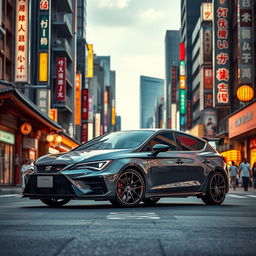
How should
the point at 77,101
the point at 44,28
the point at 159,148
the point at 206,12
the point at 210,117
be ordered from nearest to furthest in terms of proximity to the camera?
the point at 159,148 → the point at 44,28 → the point at 210,117 → the point at 206,12 → the point at 77,101

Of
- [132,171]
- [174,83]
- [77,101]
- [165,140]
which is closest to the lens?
[132,171]

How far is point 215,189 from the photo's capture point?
12.3 metres

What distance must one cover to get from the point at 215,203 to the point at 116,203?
2513mm

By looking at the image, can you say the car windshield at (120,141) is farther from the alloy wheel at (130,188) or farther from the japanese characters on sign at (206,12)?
the japanese characters on sign at (206,12)

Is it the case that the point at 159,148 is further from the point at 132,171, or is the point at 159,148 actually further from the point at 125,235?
the point at 125,235

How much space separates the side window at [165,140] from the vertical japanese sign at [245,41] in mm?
26612

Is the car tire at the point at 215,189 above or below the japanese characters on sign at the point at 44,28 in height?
below

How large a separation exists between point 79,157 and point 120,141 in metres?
1.16

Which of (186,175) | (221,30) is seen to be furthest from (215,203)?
(221,30)

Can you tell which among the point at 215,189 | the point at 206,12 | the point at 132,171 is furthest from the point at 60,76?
the point at 132,171

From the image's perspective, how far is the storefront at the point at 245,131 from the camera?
37188mm

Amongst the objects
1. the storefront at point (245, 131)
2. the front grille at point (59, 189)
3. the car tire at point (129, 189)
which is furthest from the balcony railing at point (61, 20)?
the front grille at point (59, 189)

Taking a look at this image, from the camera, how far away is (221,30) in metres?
44.3

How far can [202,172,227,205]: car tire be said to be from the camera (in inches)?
479
